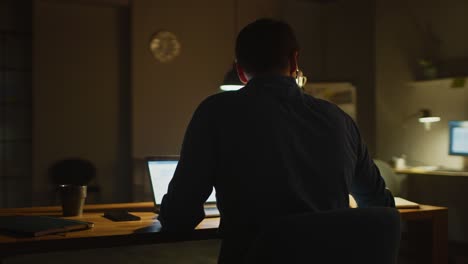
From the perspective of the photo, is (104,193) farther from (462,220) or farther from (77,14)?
(462,220)

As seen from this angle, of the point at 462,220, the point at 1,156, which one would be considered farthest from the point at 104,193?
the point at 462,220

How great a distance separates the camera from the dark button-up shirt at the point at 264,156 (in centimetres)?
122

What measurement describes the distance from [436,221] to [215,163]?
4.62ft

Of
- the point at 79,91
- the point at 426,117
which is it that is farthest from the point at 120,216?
the point at 426,117

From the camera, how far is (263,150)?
1236 mm

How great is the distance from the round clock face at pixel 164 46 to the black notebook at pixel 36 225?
11.8 feet

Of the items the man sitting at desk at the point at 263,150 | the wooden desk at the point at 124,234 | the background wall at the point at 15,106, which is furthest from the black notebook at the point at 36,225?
the background wall at the point at 15,106

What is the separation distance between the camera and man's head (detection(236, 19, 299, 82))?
1322mm

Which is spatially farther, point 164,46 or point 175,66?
point 175,66

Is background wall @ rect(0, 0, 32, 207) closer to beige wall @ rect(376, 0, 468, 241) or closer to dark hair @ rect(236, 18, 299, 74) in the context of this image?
beige wall @ rect(376, 0, 468, 241)

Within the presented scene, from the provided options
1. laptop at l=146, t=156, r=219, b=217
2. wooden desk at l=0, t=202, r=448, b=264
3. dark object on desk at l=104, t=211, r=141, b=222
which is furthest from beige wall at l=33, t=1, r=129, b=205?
dark object on desk at l=104, t=211, r=141, b=222

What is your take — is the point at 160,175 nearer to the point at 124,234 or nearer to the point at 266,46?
the point at 124,234

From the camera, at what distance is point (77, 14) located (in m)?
5.12

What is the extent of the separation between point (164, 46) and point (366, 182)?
4.08 meters
